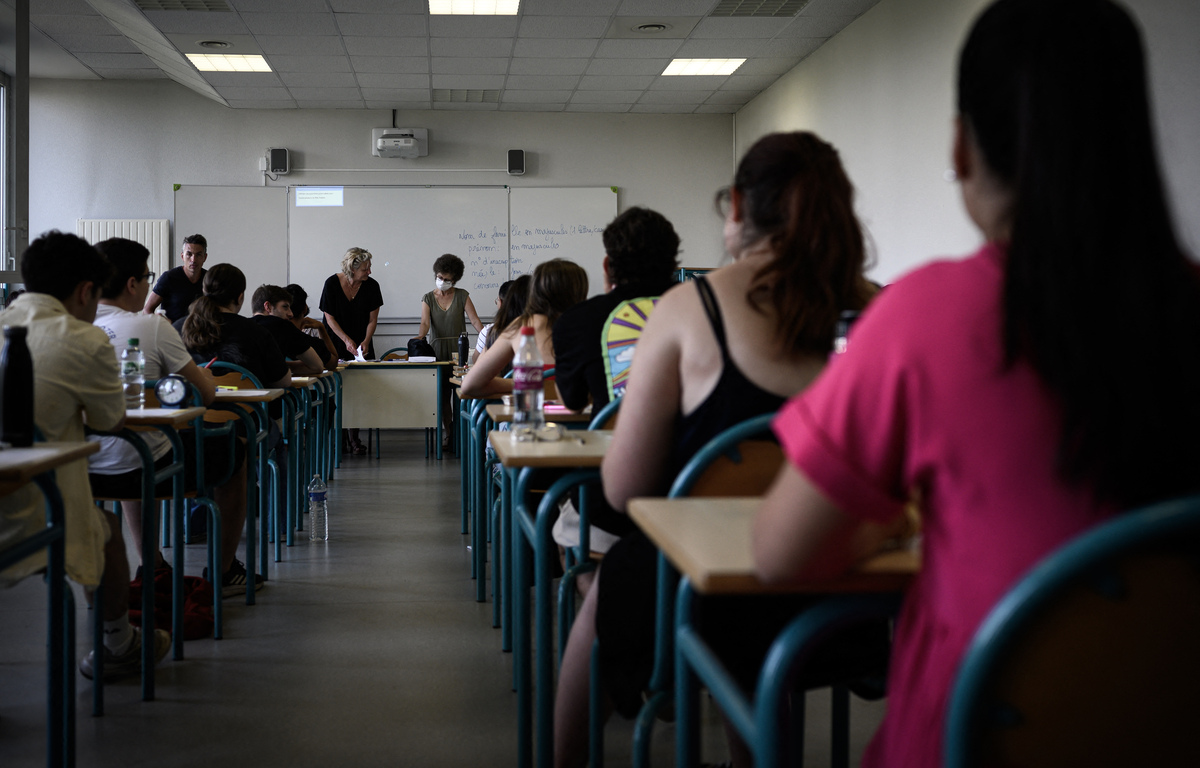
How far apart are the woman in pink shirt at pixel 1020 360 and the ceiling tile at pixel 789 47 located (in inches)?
238

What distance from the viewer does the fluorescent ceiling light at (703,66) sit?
688 centimetres

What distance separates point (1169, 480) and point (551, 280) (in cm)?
266

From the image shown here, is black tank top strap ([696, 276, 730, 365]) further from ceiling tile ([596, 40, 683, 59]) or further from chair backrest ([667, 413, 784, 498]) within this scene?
ceiling tile ([596, 40, 683, 59])

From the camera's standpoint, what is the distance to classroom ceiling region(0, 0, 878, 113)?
5.73 metres

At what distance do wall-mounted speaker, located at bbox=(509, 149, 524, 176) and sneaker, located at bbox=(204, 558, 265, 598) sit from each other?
5.63 m

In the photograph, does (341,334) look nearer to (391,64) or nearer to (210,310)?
(391,64)

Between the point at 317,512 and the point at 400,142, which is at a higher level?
the point at 400,142

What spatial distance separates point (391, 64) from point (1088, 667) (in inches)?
272

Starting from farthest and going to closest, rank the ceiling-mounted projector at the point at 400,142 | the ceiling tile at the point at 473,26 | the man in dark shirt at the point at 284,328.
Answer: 1. the ceiling-mounted projector at the point at 400,142
2. the ceiling tile at the point at 473,26
3. the man in dark shirt at the point at 284,328

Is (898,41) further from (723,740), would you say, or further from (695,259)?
(723,740)

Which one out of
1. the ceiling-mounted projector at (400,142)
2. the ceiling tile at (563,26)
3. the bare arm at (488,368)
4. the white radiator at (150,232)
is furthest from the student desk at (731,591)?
the white radiator at (150,232)

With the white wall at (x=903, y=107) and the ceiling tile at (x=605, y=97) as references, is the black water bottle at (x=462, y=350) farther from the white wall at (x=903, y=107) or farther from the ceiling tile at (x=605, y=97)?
the white wall at (x=903, y=107)

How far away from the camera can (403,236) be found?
8453 mm

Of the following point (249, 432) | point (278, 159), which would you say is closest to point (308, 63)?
point (278, 159)
